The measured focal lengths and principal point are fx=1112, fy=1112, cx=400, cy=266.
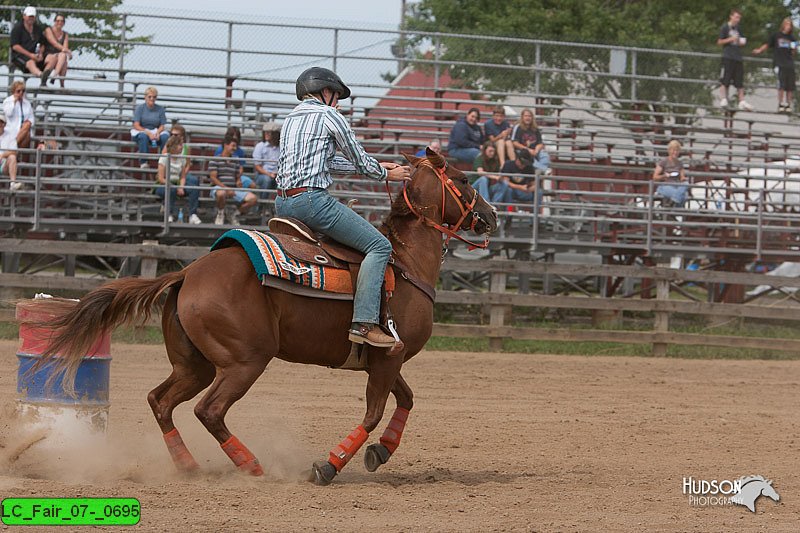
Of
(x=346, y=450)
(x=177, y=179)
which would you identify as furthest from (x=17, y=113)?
(x=346, y=450)

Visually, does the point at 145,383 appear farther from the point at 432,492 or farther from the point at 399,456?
the point at 432,492

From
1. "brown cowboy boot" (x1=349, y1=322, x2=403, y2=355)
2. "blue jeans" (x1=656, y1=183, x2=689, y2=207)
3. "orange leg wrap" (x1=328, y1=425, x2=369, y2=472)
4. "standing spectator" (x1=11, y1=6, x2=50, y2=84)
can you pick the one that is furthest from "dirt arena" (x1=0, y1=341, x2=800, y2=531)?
"standing spectator" (x1=11, y1=6, x2=50, y2=84)

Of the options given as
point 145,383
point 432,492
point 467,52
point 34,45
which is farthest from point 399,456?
point 467,52

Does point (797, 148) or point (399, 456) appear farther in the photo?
point (797, 148)

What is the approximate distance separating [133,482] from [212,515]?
1173mm

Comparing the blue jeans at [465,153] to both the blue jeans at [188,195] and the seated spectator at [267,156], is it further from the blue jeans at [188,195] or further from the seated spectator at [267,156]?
the blue jeans at [188,195]

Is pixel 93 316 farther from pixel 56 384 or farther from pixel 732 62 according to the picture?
pixel 732 62

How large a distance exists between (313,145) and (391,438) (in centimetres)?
213

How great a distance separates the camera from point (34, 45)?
19625mm

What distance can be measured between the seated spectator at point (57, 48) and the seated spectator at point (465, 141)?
23.4ft

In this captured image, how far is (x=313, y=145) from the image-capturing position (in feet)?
25.0

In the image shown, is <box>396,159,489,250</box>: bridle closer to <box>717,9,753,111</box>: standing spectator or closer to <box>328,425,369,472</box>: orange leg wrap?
<box>328,425,369,472</box>: orange leg wrap

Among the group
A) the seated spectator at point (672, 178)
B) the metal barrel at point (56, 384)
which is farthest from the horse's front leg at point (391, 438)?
the seated spectator at point (672, 178)

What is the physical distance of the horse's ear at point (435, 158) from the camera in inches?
320
